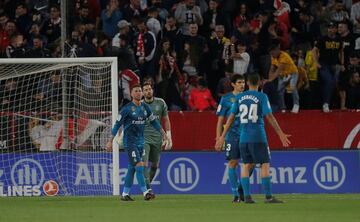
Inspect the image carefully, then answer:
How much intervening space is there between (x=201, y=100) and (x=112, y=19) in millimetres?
3863

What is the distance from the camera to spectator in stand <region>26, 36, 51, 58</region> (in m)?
23.1

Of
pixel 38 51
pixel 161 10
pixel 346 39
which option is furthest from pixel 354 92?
pixel 38 51

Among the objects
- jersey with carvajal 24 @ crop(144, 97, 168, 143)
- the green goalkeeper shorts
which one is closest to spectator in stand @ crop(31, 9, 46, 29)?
jersey with carvajal 24 @ crop(144, 97, 168, 143)

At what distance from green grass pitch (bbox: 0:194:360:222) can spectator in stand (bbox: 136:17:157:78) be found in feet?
22.8

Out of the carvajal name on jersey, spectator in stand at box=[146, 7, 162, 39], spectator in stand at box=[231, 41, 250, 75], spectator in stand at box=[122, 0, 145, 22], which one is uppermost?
spectator in stand at box=[122, 0, 145, 22]

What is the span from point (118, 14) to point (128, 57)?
2136 millimetres

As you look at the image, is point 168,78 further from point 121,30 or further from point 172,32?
point 121,30

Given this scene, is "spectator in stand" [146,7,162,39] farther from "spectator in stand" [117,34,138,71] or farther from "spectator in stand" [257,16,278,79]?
"spectator in stand" [257,16,278,79]

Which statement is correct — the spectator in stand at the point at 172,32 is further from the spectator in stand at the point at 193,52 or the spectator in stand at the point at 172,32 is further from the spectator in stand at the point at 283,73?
the spectator in stand at the point at 283,73

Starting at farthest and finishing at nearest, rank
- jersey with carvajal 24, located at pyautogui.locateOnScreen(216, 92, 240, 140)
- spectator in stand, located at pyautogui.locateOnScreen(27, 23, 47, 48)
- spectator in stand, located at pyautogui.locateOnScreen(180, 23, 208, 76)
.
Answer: spectator in stand, located at pyautogui.locateOnScreen(27, 23, 47, 48)
spectator in stand, located at pyautogui.locateOnScreen(180, 23, 208, 76)
jersey with carvajal 24, located at pyautogui.locateOnScreen(216, 92, 240, 140)

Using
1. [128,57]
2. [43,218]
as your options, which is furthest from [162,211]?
[128,57]

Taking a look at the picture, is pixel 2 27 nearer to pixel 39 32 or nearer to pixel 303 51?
pixel 39 32

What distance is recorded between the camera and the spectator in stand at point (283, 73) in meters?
23.2

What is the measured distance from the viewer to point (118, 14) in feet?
83.8
